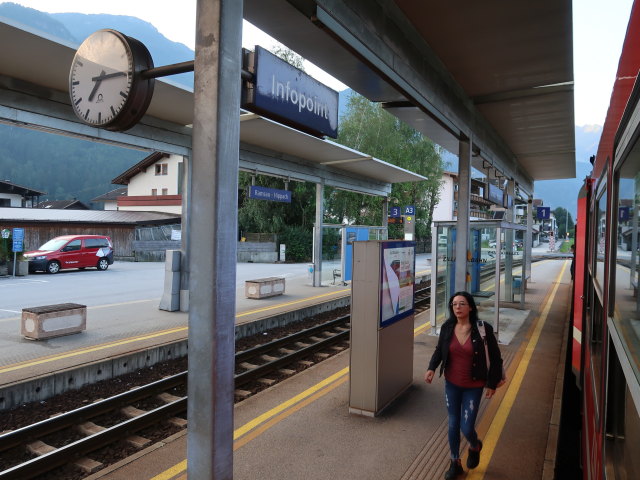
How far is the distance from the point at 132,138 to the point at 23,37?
398 centimetres

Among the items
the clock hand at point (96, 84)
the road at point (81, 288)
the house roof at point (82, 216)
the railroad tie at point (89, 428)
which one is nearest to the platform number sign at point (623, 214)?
the clock hand at point (96, 84)

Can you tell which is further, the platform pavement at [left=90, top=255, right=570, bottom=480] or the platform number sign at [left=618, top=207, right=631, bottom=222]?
the platform pavement at [left=90, top=255, right=570, bottom=480]

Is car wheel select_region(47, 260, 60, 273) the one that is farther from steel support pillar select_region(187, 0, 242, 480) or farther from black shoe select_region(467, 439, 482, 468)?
steel support pillar select_region(187, 0, 242, 480)

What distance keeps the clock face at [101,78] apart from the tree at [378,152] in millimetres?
31579

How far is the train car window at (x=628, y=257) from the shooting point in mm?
1548

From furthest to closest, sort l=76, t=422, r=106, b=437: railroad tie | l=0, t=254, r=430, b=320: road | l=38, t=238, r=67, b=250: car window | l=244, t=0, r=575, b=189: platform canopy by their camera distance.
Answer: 1. l=38, t=238, r=67, b=250: car window
2. l=0, t=254, r=430, b=320: road
3. l=76, t=422, r=106, b=437: railroad tie
4. l=244, t=0, r=575, b=189: platform canopy

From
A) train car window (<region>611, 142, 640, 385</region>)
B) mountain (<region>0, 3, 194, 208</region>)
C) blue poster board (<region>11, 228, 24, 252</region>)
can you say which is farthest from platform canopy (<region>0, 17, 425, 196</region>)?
mountain (<region>0, 3, 194, 208</region>)

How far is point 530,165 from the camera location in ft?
50.6

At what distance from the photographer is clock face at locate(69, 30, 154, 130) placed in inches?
100

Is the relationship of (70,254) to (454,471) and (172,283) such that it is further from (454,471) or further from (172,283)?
(454,471)

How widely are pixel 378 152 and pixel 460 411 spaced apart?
108 feet

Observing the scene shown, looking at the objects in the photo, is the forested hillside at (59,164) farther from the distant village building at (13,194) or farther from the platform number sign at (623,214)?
the platform number sign at (623,214)

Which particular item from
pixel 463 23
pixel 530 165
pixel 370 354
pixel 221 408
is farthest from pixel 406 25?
pixel 530 165

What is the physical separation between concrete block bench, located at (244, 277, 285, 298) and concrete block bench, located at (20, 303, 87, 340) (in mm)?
5425
